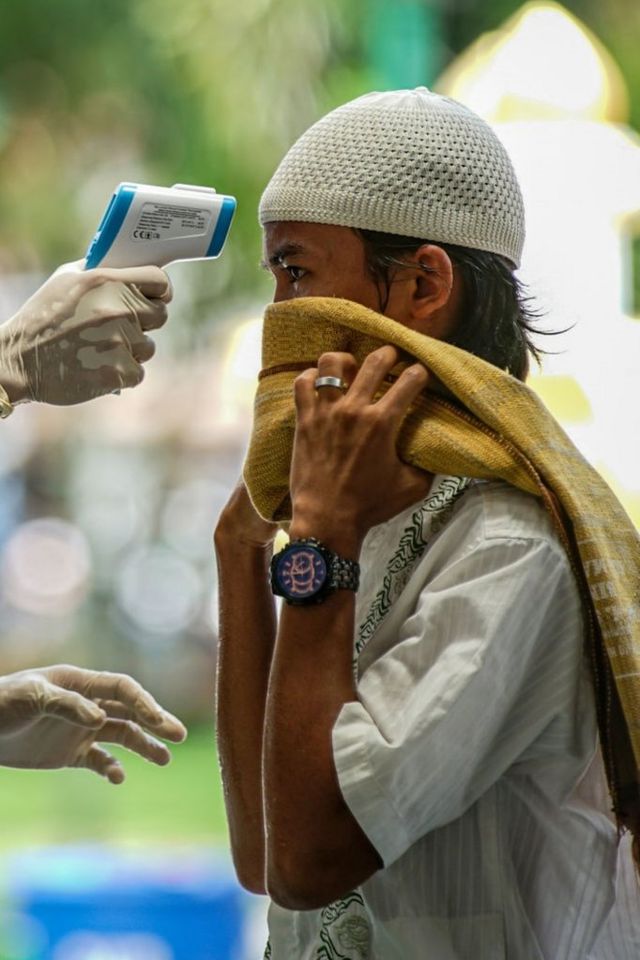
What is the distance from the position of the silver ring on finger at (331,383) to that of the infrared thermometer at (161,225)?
0.36 metres

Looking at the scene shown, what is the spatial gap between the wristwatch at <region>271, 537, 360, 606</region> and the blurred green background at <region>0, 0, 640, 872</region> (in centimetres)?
241

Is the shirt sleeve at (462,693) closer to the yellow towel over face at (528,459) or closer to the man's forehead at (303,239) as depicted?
the yellow towel over face at (528,459)

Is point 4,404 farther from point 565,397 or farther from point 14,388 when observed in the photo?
point 565,397

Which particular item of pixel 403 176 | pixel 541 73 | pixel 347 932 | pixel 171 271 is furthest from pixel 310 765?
pixel 171 271

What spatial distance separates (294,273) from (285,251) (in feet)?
0.08

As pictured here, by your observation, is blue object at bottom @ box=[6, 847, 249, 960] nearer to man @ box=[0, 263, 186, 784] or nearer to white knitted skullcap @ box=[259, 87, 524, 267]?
man @ box=[0, 263, 186, 784]

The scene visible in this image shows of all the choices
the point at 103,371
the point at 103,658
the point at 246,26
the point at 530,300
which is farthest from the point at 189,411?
the point at 530,300

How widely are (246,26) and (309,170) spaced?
7.67ft

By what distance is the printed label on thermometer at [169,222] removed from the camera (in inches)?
56.2

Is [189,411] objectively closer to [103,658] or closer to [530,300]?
[103,658]

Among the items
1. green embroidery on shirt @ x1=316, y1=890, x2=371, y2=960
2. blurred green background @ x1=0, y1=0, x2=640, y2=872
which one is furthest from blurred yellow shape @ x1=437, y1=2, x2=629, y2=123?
green embroidery on shirt @ x1=316, y1=890, x2=371, y2=960

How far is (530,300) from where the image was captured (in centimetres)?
143

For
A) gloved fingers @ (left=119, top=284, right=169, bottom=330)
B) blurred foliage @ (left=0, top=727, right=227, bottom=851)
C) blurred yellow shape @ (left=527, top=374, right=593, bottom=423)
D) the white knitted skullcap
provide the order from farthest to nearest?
blurred foliage @ (left=0, top=727, right=227, bottom=851) → blurred yellow shape @ (left=527, top=374, right=593, bottom=423) → gloved fingers @ (left=119, top=284, right=169, bottom=330) → the white knitted skullcap

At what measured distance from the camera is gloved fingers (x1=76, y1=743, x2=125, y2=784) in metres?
1.68
